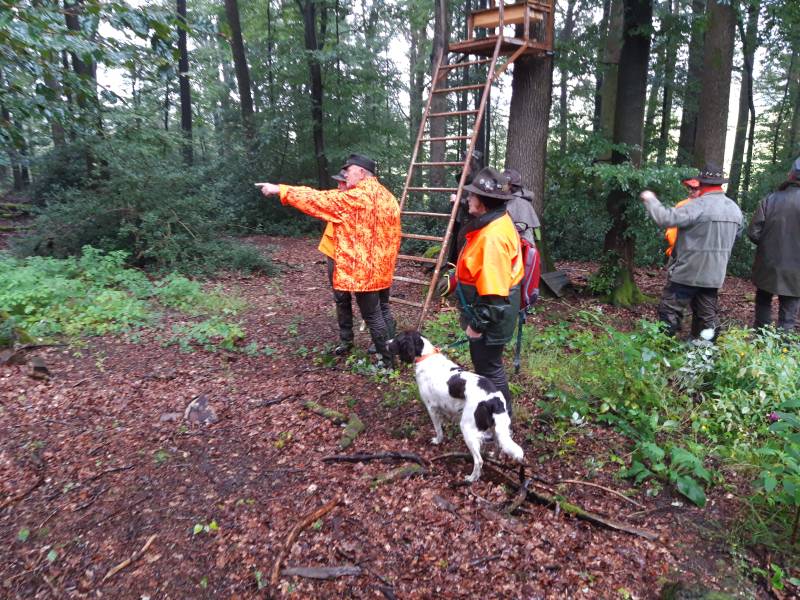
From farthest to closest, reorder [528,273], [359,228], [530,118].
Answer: [530,118]
[359,228]
[528,273]

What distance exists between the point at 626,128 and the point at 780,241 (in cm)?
294

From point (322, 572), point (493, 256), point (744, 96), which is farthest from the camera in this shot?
point (744, 96)

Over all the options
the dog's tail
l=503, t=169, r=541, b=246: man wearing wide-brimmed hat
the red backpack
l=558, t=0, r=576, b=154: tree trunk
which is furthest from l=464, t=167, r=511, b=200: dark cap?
l=558, t=0, r=576, b=154: tree trunk

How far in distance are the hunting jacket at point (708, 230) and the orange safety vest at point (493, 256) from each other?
8.69 feet

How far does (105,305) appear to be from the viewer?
6.68 m

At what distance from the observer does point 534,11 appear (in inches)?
260

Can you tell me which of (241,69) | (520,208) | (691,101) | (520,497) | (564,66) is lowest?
(520,497)

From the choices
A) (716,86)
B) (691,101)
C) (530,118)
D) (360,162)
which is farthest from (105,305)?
(691,101)

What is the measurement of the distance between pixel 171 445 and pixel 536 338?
3.94 meters

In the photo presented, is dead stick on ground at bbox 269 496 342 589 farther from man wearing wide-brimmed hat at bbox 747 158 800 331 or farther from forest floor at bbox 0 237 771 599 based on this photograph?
man wearing wide-brimmed hat at bbox 747 158 800 331

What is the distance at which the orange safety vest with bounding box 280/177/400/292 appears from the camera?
4613 millimetres

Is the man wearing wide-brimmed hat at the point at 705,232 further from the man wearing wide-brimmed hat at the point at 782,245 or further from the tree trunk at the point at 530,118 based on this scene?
the tree trunk at the point at 530,118

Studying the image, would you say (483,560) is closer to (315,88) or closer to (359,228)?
(359,228)

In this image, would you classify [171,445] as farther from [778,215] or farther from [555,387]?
[778,215]
